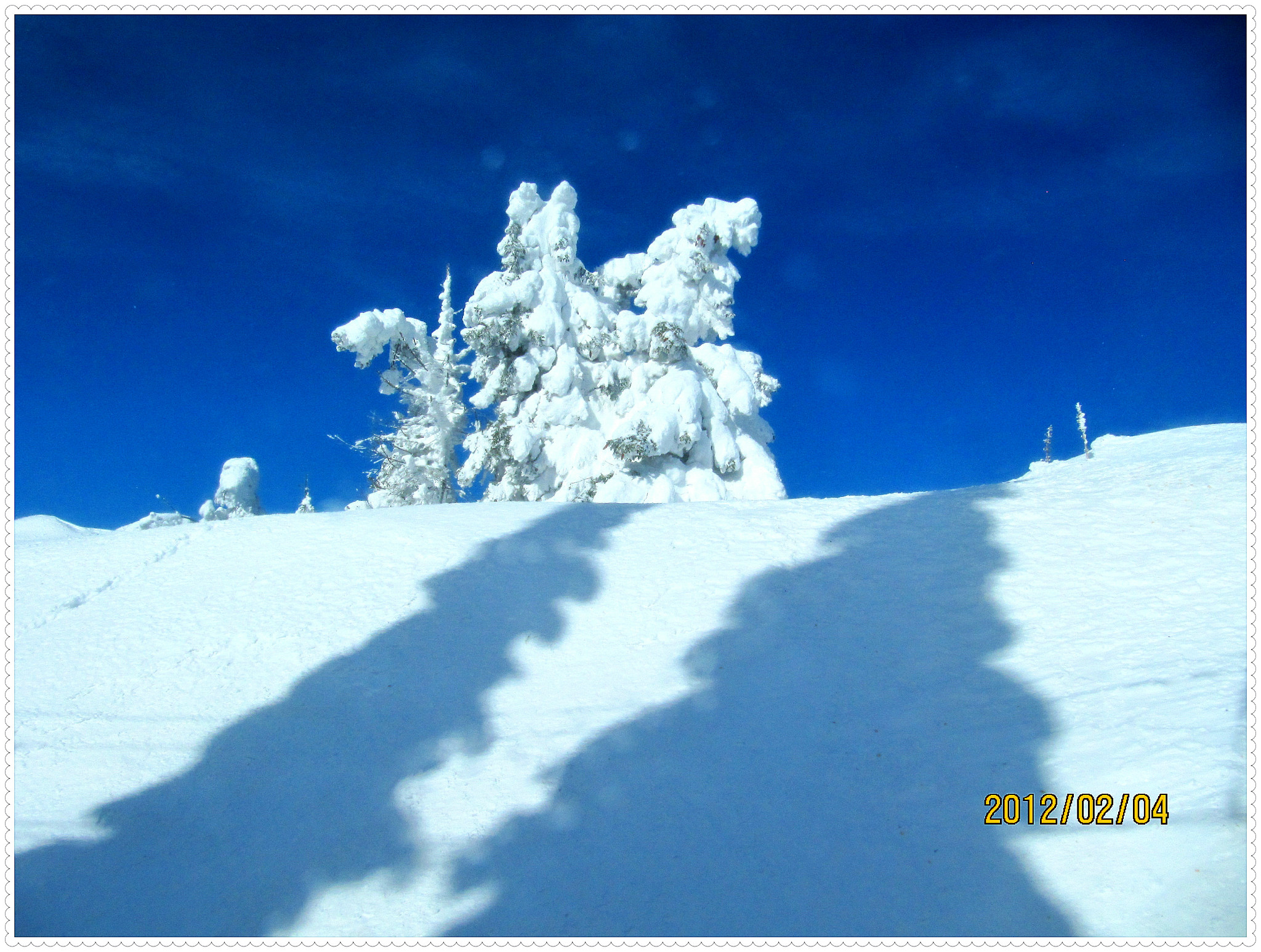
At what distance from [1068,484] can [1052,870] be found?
25.5ft

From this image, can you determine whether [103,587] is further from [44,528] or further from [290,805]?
[44,528]

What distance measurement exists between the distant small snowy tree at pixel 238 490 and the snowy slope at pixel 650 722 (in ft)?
60.1

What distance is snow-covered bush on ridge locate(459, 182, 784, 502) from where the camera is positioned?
17906mm

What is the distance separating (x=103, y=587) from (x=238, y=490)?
1995 centimetres

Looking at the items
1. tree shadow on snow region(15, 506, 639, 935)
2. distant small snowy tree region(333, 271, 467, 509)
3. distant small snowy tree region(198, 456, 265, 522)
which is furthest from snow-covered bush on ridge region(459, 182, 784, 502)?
distant small snowy tree region(198, 456, 265, 522)

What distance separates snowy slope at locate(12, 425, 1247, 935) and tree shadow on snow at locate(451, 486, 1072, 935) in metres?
0.02

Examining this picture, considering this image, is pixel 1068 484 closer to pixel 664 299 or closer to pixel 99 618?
pixel 664 299

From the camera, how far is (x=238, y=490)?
2698cm

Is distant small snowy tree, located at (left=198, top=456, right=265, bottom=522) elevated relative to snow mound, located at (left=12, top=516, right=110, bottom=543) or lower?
elevated

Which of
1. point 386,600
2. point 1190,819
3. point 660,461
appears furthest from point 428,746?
point 660,461

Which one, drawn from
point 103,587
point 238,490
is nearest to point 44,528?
point 103,587

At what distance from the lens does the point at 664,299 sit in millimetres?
18719

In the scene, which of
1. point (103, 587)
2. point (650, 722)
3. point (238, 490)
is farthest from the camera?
point (238, 490)

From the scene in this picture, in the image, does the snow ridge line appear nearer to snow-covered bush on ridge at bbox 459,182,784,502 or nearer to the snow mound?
the snow mound
